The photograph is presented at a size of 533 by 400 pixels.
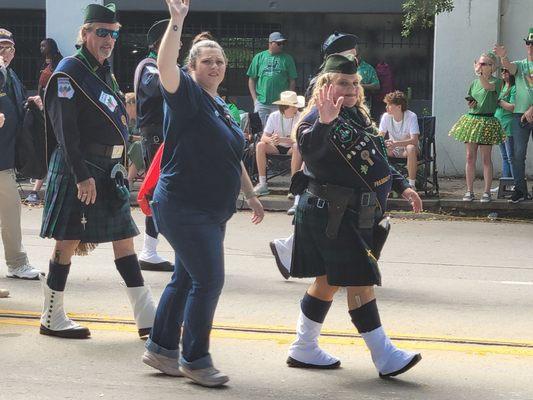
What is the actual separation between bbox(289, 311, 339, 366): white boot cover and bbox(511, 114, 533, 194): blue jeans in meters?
8.33

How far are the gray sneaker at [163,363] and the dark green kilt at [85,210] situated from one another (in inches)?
38.5

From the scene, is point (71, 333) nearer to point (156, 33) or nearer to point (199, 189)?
point (199, 189)

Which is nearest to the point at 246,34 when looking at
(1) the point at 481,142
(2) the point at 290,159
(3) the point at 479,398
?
(2) the point at 290,159

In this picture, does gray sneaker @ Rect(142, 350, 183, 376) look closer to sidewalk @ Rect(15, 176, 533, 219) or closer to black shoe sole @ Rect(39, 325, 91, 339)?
black shoe sole @ Rect(39, 325, 91, 339)

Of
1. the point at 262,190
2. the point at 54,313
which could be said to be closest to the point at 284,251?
the point at 54,313

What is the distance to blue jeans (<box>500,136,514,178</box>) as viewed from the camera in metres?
14.3

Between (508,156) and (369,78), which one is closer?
(508,156)

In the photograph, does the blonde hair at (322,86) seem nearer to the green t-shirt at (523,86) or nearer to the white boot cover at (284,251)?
the white boot cover at (284,251)

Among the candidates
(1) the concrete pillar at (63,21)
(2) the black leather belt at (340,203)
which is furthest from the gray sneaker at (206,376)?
(1) the concrete pillar at (63,21)

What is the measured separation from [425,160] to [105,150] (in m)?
8.53

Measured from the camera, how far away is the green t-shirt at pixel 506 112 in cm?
1426

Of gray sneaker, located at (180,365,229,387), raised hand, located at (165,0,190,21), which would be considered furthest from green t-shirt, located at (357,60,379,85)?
raised hand, located at (165,0,190,21)

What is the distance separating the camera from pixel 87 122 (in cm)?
673

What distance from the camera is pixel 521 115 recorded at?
14.1 metres
